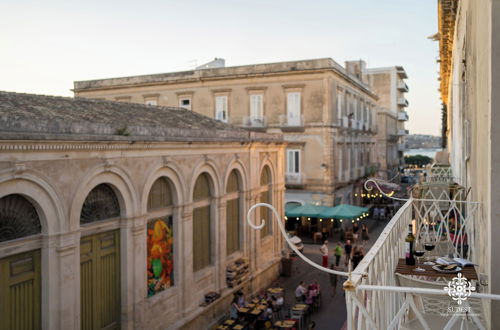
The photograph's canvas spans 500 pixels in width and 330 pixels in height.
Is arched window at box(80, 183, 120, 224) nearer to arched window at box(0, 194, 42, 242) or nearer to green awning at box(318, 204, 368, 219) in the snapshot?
arched window at box(0, 194, 42, 242)

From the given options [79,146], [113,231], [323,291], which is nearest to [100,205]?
[113,231]

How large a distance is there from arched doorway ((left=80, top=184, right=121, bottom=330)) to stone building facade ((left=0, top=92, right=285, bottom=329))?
29mm

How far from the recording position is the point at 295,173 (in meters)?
30.1

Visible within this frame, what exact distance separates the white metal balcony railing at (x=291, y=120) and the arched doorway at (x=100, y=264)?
1934cm

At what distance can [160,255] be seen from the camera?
1279cm

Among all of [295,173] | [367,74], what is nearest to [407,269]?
[295,173]

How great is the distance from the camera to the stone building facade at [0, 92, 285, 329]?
8.88 m

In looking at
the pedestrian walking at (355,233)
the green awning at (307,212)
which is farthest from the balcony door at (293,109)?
the pedestrian walking at (355,233)

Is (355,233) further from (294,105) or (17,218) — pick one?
(17,218)

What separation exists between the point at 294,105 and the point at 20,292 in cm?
2259

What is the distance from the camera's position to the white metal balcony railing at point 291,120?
2944 centimetres

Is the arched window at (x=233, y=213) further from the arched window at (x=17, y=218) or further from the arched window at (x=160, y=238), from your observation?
the arched window at (x=17, y=218)

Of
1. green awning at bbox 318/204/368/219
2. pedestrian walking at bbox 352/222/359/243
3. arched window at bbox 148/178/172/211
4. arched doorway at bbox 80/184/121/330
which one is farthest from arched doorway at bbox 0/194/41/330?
green awning at bbox 318/204/368/219

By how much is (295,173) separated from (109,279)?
20.1 m
